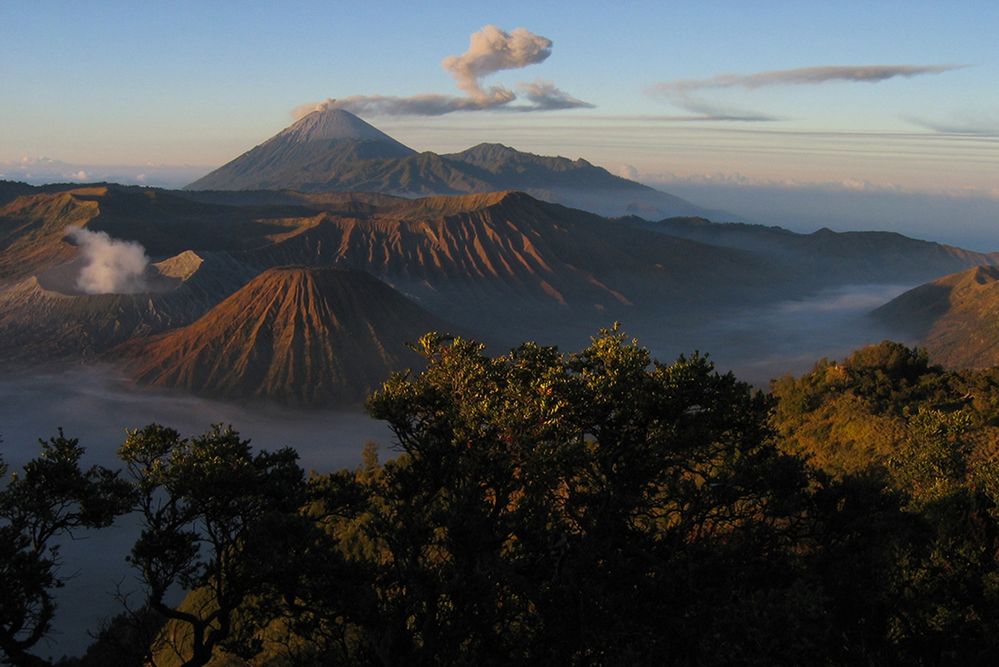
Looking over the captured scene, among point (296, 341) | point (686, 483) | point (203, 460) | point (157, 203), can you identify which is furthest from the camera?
point (157, 203)

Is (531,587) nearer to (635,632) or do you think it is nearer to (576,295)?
(635,632)

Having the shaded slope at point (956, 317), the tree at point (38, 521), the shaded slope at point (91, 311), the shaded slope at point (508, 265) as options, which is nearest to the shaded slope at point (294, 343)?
the shaded slope at point (91, 311)

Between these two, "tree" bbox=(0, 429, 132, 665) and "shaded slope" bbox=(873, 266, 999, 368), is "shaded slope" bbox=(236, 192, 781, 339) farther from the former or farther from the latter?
"tree" bbox=(0, 429, 132, 665)

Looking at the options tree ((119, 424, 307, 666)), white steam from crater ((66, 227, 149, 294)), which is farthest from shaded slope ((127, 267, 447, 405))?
tree ((119, 424, 307, 666))

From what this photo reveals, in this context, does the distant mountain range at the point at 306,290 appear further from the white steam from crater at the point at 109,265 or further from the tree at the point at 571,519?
the tree at the point at 571,519

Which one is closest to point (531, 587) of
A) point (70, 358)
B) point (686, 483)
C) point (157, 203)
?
point (686, 483)

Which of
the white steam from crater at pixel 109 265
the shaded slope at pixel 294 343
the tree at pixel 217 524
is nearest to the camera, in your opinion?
the tree at pixel 217 524
